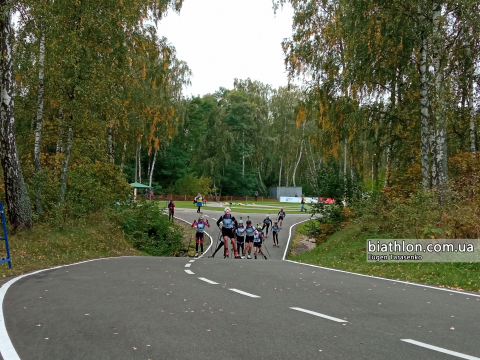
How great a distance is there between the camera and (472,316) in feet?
21.2

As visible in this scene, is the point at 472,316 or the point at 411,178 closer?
the point at 472,316

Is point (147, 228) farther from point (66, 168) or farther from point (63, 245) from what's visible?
point (63, 245)

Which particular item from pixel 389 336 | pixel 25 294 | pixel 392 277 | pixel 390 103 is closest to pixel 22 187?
pixel 25 294

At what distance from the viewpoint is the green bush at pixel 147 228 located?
2439cm

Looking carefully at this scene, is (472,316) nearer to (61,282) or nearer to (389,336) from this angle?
(389,336)

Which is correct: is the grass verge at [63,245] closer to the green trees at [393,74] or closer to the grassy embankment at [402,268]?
the grassy embankment at [402,268]

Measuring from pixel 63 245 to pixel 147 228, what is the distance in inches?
434

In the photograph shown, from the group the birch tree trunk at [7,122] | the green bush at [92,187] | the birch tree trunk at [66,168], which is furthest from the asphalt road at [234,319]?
the green bush at [92,187]

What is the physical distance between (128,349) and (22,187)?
12348 millimetres

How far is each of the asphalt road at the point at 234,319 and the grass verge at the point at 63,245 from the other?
9.46 ft

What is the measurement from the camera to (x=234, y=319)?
238 inches

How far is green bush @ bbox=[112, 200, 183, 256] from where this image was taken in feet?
80.0

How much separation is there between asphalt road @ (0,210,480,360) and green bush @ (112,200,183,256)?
557 inches

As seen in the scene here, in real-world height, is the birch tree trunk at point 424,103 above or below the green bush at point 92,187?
above
